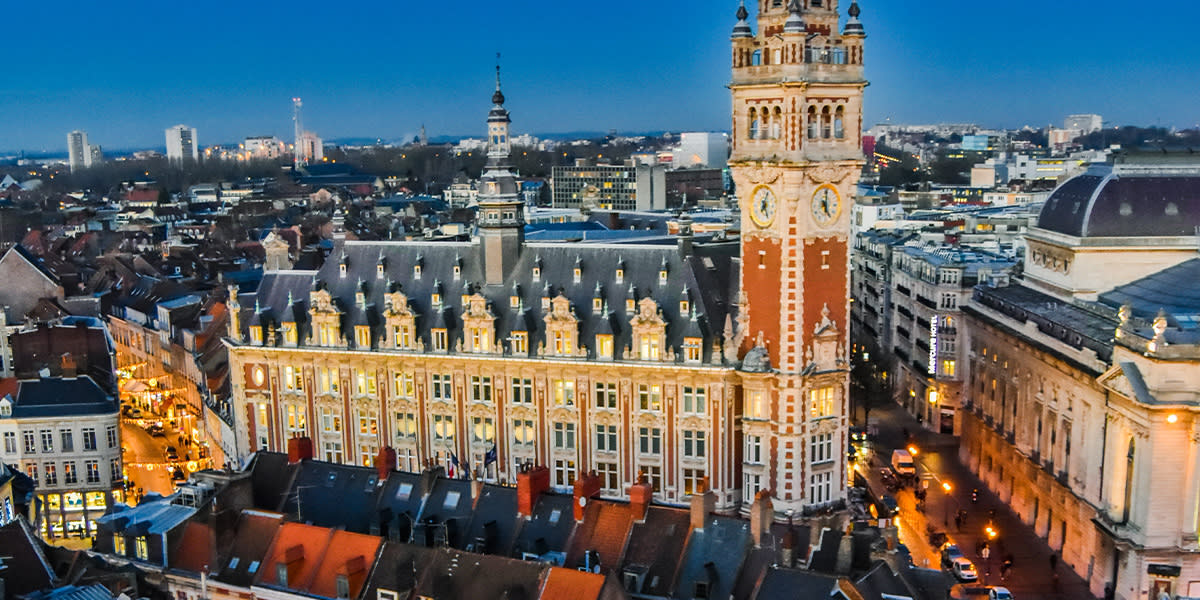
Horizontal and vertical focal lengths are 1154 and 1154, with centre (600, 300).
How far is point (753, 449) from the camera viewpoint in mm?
81812

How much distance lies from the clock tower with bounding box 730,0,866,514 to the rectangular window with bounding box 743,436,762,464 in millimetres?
89

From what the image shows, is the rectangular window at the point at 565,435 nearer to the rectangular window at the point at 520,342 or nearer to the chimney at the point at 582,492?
the rectangular window at the point at 520,342

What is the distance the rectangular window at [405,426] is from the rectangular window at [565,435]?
11.9m

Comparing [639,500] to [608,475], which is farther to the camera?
[608,475]

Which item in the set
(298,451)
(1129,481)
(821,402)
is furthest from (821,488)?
(298,451)

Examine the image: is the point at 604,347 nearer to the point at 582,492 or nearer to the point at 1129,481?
the point at 582,492

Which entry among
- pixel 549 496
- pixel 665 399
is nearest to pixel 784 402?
pixel 665 399

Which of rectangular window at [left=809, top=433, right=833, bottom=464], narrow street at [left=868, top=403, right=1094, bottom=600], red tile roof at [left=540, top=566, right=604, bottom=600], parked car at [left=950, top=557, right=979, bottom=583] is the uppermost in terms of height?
red tile roof at [left=540, top=566, right=604, bottom=600]

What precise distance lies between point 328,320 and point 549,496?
109 feet

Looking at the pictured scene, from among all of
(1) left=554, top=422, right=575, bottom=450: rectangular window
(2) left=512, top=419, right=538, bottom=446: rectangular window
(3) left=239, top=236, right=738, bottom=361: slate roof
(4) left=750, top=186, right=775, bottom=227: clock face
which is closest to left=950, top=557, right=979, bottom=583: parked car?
(3) left=239, top=236, right=738, bottom=361: slate roof

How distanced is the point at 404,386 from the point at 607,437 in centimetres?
1685

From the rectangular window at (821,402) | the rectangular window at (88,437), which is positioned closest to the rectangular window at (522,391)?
the rectangular window at (821,402)

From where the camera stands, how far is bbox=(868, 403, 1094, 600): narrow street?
82875mm

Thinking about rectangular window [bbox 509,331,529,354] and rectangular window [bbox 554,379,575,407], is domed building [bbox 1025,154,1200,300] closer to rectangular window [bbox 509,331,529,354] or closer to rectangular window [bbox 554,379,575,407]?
rectangular window [bbox 554,379,575,407]
